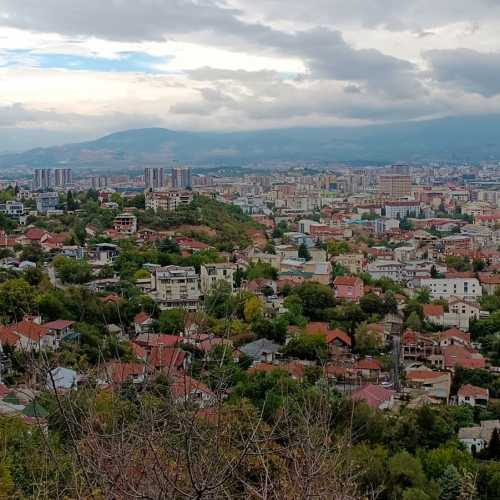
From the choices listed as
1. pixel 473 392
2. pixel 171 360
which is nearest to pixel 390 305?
pixel 473 392

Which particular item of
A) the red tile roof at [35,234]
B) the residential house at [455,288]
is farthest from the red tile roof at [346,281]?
the red tile roof at [35,234]

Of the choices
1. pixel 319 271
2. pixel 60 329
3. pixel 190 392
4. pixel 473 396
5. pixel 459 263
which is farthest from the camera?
pixel 459 263

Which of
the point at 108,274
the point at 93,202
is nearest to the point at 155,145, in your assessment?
the point at 93,202

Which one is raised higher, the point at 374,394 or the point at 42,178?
the point at 42,178

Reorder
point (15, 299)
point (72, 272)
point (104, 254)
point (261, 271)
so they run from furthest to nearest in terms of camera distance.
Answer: point (104, 254)
point (261, 271)
point (72, 272)
point (15, 299)

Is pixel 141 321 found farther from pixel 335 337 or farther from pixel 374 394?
pixel 374 394

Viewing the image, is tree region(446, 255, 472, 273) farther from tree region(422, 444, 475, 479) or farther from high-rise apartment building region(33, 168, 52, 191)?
high-rise apartment building region(33, 168, 52, 191)
